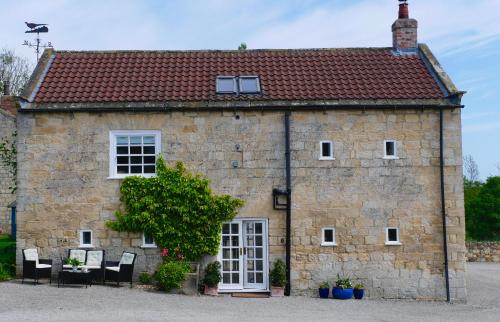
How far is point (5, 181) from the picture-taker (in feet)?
113

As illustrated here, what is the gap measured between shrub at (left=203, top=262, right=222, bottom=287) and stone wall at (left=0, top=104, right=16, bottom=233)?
21821 mm

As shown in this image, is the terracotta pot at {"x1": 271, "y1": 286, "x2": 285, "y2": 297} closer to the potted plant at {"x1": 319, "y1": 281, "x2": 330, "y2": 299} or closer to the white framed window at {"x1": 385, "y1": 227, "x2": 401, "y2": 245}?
the potted plant at {"x1": 319, "y1": 281, "x2": 330, "y2": 299}

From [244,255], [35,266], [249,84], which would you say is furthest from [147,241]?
[249,84]

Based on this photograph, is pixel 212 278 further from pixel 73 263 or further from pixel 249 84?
pixel 249 84

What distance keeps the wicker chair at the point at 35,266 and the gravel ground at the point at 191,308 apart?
0.34 metres

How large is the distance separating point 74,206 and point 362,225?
27.0ft

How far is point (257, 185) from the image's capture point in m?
17.1

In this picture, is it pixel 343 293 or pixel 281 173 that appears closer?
pixel 343 293

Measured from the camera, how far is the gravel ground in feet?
41.3

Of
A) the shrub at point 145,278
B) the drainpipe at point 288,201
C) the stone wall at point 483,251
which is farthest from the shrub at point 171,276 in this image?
the stone wall at point 483,251

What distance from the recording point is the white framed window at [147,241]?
55.4ft

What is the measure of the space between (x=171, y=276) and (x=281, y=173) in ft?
13.9

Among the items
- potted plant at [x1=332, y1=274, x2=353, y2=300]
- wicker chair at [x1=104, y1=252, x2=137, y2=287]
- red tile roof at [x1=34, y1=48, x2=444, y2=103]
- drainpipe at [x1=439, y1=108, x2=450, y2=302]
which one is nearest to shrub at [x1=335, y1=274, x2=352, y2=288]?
potted plant at [x1=332, y1=274, x2=353, y2=300]

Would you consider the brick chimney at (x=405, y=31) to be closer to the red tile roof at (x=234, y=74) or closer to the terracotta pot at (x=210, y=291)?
the red tile roof at (x=234, y=74)
